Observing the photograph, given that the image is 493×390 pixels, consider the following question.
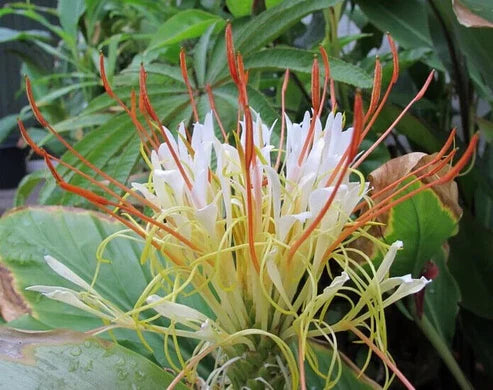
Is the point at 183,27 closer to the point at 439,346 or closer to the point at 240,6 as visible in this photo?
the point at 240,6

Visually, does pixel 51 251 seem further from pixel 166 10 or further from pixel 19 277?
pixel 166 10

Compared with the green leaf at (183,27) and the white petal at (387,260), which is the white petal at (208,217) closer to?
the white petal at (387,260)

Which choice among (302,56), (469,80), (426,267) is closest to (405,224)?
(426,267)

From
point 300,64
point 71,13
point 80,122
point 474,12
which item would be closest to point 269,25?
point 300,64

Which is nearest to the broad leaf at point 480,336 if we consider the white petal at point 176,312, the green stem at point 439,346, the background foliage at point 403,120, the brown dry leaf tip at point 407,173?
the background foliage at point 403,120

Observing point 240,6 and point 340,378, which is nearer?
point 340,378

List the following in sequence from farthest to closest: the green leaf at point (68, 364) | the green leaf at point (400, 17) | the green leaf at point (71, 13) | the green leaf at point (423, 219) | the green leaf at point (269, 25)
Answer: the green leaf at point (71, 13) < the green leaf at point (400, 17) < the green leaf at point (269, 25) < the green leaf at point (423, 219) < the green leaf at point (68, 364)
